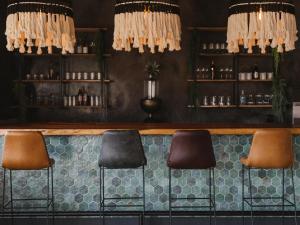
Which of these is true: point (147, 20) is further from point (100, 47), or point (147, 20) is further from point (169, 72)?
point (169, 72)

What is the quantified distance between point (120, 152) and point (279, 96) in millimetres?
4158

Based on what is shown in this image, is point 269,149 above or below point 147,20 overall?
below

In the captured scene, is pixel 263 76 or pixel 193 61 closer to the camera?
pixel 263 76

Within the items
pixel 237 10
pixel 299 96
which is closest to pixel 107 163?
pixel 237 10

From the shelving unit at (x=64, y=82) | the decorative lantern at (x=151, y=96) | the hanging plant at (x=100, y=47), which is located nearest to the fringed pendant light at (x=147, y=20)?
the decorative lantern at (x=151, y=96)

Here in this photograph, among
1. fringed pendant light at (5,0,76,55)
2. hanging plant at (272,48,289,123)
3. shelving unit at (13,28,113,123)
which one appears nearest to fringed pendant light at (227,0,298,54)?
fringed pendant light at (5,0,76,55)

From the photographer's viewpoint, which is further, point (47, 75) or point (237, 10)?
point (47, 75)

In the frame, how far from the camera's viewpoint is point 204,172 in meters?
4.97

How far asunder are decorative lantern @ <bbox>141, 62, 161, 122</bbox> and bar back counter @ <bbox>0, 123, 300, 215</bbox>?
2.70 metres

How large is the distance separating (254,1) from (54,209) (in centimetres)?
305

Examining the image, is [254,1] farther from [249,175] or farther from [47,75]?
[47,75]

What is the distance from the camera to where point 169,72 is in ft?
26.9

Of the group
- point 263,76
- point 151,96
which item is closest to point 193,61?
point 151,96

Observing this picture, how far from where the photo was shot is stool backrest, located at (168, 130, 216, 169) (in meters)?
4.18
